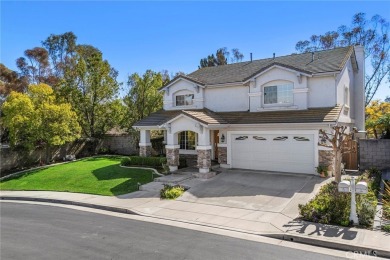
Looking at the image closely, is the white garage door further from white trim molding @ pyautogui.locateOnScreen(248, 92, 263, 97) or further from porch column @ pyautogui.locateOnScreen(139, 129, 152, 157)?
porch column @ pyautogui.locateOnScreen(139, 129, 152, 157)

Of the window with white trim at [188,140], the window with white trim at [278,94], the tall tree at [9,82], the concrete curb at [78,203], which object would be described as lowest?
the concrete curb at [78,203]

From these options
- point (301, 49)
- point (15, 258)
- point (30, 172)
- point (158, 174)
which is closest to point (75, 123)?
point (30, 172)

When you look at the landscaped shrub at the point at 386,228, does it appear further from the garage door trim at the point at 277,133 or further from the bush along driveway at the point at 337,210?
the garage door trim at the point at 277,133

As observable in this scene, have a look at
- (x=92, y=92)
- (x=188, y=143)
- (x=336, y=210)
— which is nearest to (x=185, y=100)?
(x=188, y=143)

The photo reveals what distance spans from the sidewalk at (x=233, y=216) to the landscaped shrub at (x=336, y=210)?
0.38 metres

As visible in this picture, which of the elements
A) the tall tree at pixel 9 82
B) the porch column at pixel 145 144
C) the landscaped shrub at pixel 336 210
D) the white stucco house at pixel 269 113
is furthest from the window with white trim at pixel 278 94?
the tall tree at pixel 9 82

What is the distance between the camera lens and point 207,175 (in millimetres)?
16672

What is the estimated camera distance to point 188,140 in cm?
2098

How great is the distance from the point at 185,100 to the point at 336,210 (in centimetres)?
1407

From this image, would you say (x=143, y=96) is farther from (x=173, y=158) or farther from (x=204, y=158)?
(x=204, y=158)

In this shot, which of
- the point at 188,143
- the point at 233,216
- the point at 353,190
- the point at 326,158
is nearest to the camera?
the point at 353,190

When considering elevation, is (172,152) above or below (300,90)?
below

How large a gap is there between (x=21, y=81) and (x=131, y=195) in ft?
121

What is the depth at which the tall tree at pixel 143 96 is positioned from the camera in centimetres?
2792
